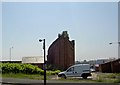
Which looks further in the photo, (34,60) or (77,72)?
(34,60)

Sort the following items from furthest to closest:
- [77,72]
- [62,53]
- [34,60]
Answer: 1. [34,60]
2. [62,53]
3. [77,72]

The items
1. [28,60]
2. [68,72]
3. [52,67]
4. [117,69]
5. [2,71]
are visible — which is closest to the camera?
[68,72]

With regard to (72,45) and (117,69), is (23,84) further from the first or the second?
(72,45)

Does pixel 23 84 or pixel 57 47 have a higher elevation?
pixel 57 47

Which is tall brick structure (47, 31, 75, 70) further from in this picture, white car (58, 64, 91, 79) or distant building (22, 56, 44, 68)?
white car (58, 64, 91, 79)

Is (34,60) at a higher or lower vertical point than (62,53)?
lower

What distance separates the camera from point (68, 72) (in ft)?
125

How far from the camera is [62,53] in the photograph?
6669 cm

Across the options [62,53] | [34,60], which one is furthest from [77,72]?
[34,60]

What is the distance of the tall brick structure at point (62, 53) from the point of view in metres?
66.4

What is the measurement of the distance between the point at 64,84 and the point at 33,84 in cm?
286

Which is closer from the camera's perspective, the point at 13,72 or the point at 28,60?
the point at 13,72

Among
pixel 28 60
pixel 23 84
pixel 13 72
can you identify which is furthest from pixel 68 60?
pixel 23 84

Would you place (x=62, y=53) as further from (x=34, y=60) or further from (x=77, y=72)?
(x=77, y=72)
